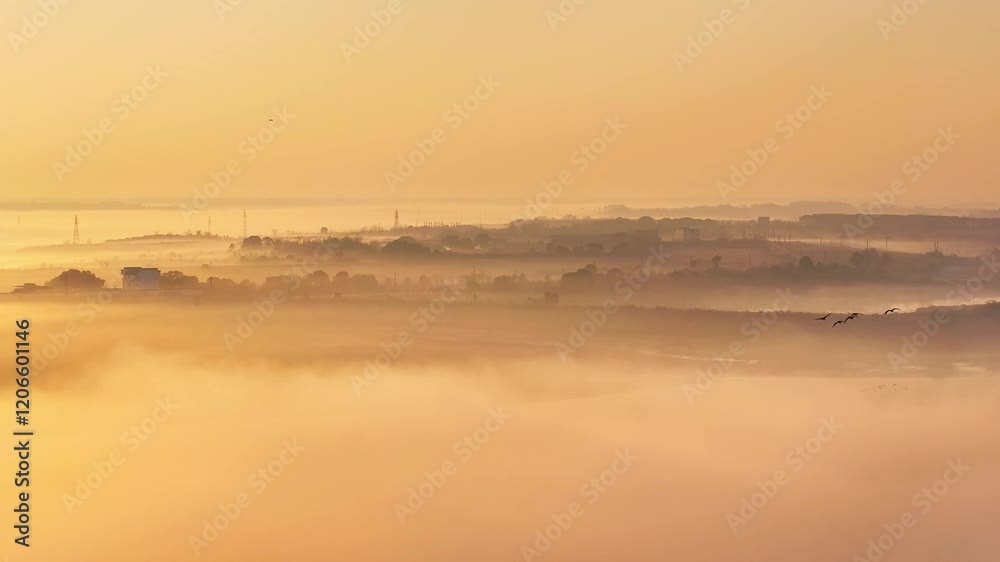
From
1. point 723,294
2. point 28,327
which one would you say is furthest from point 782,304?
point 28,327

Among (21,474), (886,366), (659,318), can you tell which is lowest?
(21,474)

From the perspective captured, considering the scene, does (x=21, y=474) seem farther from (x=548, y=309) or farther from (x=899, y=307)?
(x=899, y=307)

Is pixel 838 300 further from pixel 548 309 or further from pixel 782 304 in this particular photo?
pixel 548 309

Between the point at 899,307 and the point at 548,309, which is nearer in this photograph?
the point at 548,309

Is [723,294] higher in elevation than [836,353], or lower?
higher

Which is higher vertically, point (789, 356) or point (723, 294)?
point (723, 294)

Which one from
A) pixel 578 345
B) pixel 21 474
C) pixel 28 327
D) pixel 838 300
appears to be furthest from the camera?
pixel 838 300

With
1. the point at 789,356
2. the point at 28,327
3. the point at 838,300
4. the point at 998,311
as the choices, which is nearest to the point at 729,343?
the point at 789,356

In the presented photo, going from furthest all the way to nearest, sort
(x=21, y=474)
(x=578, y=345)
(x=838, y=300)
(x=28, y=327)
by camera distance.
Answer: (x=838, y=300), (x=578, y=345), (x=28, y=327), (x=21, y=474)

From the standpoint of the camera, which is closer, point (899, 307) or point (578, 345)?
point (578, 345)
